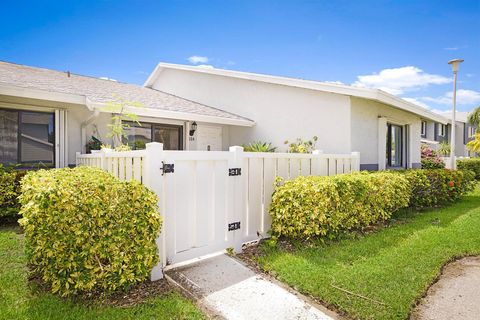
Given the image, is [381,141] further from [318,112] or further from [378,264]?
[378,264]

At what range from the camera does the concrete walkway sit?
2982 millimetres

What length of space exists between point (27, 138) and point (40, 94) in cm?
131

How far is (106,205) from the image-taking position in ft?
10.1

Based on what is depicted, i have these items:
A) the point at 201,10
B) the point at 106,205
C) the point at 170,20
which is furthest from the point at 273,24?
the point at 106,205

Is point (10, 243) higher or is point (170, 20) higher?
point (170, 20)

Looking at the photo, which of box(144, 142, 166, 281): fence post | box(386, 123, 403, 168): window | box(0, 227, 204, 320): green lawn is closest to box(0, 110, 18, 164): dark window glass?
box(0, 227, 204, 320): green lawn

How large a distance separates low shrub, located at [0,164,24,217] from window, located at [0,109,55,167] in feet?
3.51

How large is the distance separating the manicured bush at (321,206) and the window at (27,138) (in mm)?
6360

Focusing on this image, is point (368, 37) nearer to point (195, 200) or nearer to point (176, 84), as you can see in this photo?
point (176, 84)

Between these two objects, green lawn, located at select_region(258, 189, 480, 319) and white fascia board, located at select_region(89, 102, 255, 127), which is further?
white fascia board, located at select_region(89, 102, 255, 127)

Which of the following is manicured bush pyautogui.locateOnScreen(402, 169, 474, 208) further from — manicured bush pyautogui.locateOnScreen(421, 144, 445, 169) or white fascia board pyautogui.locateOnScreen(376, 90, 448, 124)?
manicured bush pyautogui.locateOnScreen(421, 144, 445, 169)

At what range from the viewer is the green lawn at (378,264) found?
3102 mm

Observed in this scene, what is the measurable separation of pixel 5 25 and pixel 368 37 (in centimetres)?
1294

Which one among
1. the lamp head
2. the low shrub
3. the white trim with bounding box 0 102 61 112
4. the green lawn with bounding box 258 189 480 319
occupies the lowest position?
the green lawn with bounding box 258 189 480 319
